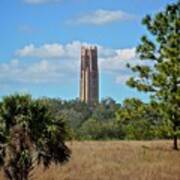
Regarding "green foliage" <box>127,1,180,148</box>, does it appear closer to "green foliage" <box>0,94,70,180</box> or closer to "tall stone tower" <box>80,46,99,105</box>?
"green foliage" <box>0,94,70,180</box>

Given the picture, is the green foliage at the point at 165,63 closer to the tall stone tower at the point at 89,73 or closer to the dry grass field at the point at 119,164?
the dry grass field at the point at 119,164

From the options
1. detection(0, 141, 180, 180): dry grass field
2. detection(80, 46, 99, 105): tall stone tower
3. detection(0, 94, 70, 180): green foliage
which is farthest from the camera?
detection(80, 46, 99, 105): tall stone tower

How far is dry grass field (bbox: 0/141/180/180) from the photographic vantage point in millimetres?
29469

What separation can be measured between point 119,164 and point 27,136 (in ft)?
36.1

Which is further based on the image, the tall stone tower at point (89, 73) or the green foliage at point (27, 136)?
the tall stone tower at point (89, 73)

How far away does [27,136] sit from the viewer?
2252cm

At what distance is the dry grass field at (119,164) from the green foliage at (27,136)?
16.3 ft

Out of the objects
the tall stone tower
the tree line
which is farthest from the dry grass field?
the tall stone tower

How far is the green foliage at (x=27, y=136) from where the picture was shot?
883 inches

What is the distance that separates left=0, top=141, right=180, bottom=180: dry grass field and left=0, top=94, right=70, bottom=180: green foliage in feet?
16.3

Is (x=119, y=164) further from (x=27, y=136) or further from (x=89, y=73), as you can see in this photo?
(x=89, y=73)

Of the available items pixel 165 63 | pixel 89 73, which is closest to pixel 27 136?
pixel 165 63

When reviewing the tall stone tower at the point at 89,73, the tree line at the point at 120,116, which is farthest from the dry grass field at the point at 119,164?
the tall stone tower at the point at 89,73

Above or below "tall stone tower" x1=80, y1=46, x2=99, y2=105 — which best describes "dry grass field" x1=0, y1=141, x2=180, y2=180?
below
